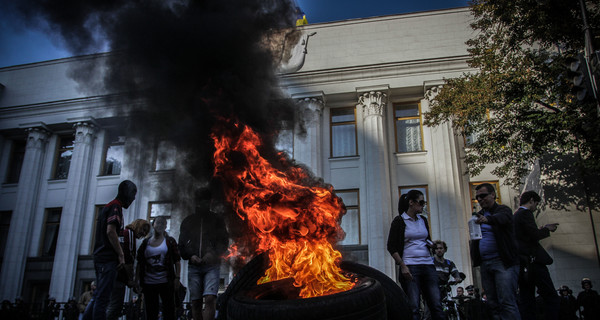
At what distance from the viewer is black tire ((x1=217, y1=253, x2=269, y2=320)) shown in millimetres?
3725

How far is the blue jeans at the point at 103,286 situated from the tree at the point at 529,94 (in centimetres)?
999

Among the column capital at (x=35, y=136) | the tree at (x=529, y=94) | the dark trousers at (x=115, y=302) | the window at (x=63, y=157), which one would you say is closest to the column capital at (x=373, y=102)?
the tree at (x=529, y=94)

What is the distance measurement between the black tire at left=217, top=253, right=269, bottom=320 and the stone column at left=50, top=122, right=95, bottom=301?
60.5ft

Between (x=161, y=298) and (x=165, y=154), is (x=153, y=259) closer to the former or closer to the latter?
(x=161, y=298)

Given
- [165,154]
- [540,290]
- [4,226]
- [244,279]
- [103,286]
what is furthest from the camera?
[4,226]

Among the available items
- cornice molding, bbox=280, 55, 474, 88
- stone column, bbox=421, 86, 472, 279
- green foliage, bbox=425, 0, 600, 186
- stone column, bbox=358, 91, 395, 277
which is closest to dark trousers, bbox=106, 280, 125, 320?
green foliage, bbox=425, 0, 600, 186

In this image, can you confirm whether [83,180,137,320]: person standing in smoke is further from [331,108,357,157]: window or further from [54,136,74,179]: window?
[54,136,74,179]: window

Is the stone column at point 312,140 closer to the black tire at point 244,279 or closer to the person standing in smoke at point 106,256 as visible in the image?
the person standing in smoke at point 106,256

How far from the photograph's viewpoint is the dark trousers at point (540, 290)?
4770mm

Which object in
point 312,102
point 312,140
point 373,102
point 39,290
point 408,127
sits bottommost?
point 39,290

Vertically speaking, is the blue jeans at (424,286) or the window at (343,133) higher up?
the window at (343,133)

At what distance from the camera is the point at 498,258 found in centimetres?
463

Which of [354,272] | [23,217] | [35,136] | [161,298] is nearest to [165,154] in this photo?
[161,298]

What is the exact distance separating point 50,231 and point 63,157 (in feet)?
13.4
